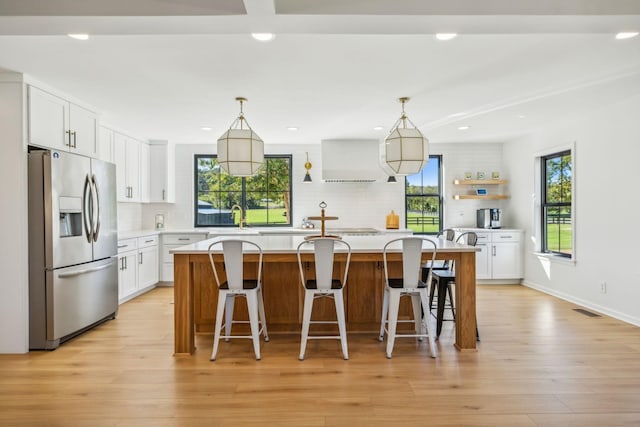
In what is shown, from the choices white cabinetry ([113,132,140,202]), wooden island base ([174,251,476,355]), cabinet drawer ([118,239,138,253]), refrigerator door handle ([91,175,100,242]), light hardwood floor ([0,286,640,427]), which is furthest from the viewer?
white cabinetry ([113,132,140,202])

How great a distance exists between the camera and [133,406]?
2.46 m

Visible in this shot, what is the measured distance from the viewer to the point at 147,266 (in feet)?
19.3

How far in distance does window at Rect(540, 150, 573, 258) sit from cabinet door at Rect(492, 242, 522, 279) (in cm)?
42

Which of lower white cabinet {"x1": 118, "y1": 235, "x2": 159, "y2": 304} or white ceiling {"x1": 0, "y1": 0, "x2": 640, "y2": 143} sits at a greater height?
white ceiling {"x1": 0, "y1": 0, "x2": 640, "y2": 143}

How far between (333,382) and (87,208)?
2.94 m

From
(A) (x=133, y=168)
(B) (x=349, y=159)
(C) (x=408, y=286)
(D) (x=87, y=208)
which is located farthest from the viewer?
(B) (x=349, y=159)

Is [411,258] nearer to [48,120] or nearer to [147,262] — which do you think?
[48,120]

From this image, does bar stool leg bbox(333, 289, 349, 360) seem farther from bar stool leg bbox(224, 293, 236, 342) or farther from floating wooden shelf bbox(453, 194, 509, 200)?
floating wooden shelf bbox(453, 194, 509, 200)

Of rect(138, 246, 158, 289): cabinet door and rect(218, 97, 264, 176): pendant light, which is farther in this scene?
rect(138, 246, 158, 289): cabinet door

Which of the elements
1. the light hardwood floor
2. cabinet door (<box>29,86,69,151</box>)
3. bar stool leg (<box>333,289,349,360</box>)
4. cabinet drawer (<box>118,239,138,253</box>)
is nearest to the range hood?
cabinet drawer (<box>118,239,138,253</box>)

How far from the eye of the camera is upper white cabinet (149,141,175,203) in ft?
21.5

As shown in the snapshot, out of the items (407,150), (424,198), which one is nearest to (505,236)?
(424,198)

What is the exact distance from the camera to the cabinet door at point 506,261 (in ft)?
20.7

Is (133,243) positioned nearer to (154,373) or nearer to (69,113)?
(69,113)
